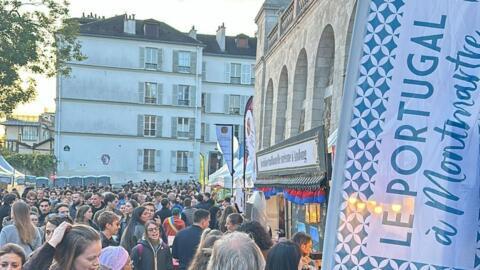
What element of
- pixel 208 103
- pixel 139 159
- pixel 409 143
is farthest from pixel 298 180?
pixel 208 103

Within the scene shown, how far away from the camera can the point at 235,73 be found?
62219 millimetres

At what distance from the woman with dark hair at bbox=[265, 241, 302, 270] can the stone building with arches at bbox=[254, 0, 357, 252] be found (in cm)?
285

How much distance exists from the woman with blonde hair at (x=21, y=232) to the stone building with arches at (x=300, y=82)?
143 inches

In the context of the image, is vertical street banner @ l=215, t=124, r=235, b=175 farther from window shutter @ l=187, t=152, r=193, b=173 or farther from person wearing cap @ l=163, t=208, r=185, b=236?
window shutter @ l=187, t=152, r=193, b=173

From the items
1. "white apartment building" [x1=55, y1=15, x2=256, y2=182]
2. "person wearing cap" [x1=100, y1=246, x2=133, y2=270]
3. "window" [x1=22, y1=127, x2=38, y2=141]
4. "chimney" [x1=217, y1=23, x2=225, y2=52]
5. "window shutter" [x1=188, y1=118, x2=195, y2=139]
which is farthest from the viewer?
"window" [x1=22, y1=127, x2=38, y2=141]

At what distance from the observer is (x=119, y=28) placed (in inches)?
2277

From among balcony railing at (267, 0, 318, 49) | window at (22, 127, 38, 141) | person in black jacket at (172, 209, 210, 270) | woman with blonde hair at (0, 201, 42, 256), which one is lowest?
person in black jacket at (172, 209, 210, 270)

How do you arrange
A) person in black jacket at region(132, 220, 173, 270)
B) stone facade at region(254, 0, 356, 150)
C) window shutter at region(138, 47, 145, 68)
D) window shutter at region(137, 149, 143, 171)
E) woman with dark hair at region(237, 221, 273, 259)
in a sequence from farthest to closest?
window shutter at region(138, 47, 145, 68)
window shutter at region(137, 149, 143, 171)
stone facade at region(254, 0, 356, 150)
person in black jacket at region(132, 220, 173, 270)
woman with dark hair at region(237, 221, 273, 259)

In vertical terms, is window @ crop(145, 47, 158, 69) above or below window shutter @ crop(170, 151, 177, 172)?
above

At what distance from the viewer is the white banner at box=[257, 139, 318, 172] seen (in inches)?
325

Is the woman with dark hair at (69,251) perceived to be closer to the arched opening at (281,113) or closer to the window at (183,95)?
the arched opening at (281,113)

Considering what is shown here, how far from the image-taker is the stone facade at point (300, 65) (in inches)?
586

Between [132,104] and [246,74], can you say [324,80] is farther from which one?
[246,74]

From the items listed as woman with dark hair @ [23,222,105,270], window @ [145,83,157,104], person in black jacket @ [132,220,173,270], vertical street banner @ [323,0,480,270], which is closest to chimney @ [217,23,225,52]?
window @ [145,83,157,104]
